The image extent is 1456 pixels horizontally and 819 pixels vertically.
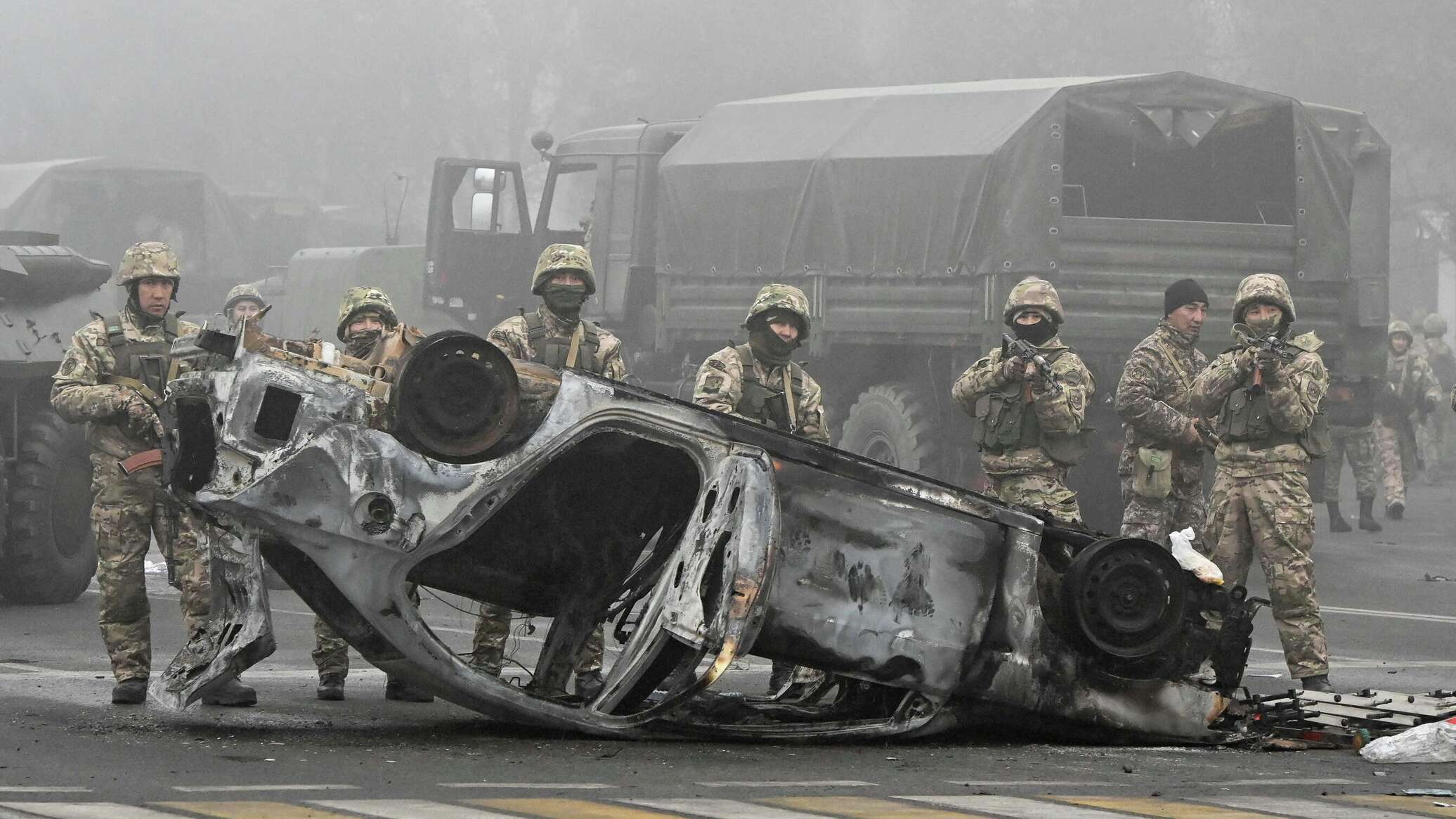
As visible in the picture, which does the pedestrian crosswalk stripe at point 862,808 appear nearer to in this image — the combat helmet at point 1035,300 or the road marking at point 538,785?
the road marking at point 538,785

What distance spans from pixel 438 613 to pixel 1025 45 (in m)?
31.8

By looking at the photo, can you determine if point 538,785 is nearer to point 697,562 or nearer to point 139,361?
point 697,562

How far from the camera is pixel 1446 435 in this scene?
2830cm

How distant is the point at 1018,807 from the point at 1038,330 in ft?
14.4

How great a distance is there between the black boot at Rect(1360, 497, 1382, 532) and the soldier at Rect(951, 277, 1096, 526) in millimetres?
9770

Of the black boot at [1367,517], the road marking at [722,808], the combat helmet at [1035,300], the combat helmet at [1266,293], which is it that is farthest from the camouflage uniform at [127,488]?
the black boot at [1367,517]

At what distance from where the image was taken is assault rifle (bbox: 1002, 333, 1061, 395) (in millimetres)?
9758

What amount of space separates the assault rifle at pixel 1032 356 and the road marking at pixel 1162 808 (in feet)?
12.3

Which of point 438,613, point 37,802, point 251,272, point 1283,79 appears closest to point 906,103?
point 438,613

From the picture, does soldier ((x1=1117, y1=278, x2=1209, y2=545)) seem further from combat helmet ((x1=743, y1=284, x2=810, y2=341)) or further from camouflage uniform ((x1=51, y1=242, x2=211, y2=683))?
camouflage uniform ((x1=51, y1=242, x2=211, y2=683))

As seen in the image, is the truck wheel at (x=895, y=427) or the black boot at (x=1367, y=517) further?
the black boot at (x=1367, y=517)

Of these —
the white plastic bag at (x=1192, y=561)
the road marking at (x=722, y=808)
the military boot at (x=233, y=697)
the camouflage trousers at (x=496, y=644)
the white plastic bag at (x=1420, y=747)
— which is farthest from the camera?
the camouflage trousers at (x=496, y=644)

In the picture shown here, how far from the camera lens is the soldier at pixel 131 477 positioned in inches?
337

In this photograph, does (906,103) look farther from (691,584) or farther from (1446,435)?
(1446,435)
